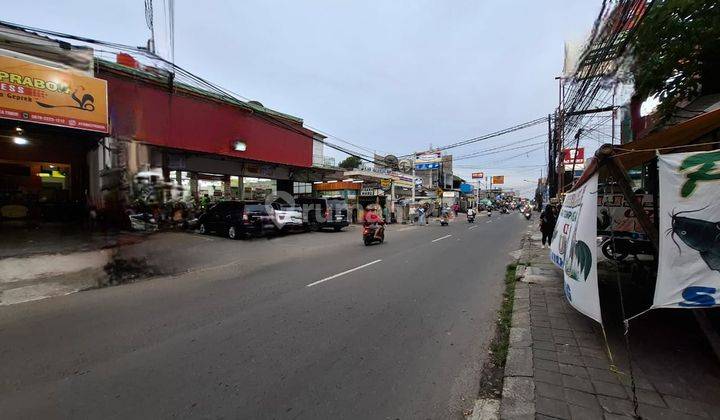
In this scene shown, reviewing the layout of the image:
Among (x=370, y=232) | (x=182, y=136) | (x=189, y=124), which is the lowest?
(x=370, y=232)

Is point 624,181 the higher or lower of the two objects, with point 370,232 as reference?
higher

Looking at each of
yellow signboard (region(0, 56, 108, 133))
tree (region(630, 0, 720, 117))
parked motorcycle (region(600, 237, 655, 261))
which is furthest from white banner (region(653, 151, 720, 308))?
yellow signboard (region(0, 56, 108, 133))

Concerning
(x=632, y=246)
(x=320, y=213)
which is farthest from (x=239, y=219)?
(x=632, y=246)

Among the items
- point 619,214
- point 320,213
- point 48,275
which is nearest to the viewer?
point 619,214

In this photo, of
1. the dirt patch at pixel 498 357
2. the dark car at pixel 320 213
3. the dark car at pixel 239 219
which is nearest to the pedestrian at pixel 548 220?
the dirt patch at pixel 498 357

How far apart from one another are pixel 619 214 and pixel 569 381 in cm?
426

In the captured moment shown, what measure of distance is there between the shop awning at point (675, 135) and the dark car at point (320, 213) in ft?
53.3

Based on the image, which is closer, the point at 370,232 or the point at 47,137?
the point at 370,232

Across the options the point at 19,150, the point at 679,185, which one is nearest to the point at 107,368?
the point at 679,185

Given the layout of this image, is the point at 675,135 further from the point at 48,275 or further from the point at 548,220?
the point at 48,275

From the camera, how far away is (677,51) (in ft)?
17.6

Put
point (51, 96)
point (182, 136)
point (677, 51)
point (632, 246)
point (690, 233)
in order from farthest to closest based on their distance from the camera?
point (182, 136), point (51, 96), point (632, 246), point (677, 51), point (690, 233)

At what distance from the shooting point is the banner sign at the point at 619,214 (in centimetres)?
595

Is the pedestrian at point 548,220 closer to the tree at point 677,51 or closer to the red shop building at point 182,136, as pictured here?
the tree at point 677,51
